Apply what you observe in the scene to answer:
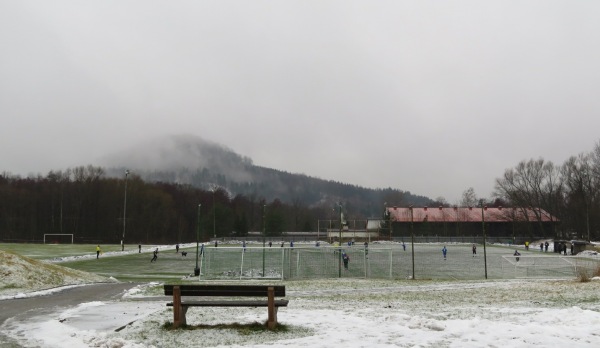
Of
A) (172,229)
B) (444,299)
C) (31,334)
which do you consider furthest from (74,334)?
(172,229)

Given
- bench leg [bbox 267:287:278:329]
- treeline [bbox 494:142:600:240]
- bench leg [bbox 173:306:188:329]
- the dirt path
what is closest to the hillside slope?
the dirt path

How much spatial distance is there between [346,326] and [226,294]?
2.57 metres

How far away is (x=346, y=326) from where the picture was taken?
997 cm

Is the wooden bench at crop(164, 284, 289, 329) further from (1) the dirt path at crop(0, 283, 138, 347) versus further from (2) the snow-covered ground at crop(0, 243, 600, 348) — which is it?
(1) the dirt path at crop(0, 283, 138, 347)

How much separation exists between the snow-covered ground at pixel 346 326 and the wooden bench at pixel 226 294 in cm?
43

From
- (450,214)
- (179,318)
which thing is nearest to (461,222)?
(450,214)

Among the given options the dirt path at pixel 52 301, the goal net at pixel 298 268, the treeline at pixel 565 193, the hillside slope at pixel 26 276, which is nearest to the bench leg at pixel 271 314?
the dirt path at pixel 52 301

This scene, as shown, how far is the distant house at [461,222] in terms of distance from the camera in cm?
11719

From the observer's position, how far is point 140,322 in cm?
1089

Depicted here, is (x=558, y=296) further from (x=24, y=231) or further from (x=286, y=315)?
(x=24, y=231)

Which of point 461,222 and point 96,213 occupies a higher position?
point 96,213

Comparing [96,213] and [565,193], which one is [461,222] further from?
[96,213]

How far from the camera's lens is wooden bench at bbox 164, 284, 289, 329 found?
10.2 m

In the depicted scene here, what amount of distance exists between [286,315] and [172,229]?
13768 cm
